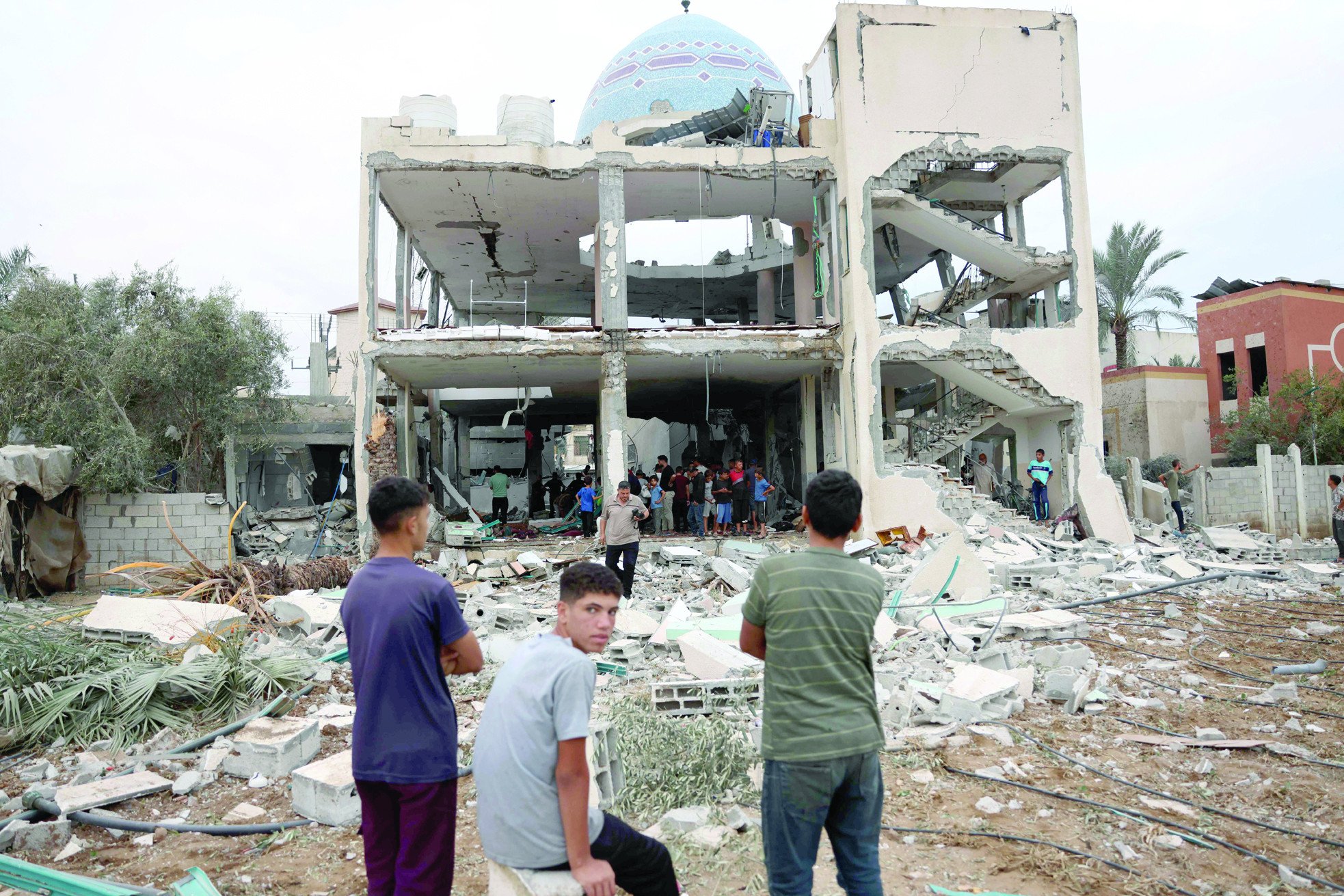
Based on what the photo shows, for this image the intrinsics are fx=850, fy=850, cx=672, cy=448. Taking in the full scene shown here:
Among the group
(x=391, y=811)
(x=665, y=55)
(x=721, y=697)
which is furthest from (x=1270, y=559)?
(x=665, y=55)

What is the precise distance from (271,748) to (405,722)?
3.17 meters

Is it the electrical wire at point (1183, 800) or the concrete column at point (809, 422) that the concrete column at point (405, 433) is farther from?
the electrical wire at point (1183, 800)

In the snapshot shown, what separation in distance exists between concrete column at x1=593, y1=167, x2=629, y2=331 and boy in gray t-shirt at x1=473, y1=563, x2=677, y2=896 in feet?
45.1

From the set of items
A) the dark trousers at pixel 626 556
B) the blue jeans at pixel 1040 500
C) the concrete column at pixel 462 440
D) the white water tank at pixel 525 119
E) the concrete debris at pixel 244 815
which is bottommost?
the concrete debris at pixel 244 815

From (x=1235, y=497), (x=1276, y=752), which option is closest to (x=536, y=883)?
(x=1276, y=752)

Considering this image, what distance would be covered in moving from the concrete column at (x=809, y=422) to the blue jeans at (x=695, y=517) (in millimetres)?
2627

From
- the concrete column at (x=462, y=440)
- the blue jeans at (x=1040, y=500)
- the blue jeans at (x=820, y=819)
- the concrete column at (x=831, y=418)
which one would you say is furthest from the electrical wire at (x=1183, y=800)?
the concrete column at (x=462, y=440)

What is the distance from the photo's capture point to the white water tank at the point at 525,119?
16172 millimetres

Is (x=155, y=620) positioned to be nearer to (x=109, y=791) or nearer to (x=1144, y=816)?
(x=109, y=791)

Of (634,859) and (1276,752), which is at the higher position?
(634,859)

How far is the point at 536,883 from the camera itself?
2.23 m

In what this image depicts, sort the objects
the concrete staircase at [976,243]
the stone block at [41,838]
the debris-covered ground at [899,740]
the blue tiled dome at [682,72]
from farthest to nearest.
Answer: the blue tiled dome at [682,72] → the concrete staircase at [976,243] → the stone block at [41,838] → the debris-covered ground at [899,740]

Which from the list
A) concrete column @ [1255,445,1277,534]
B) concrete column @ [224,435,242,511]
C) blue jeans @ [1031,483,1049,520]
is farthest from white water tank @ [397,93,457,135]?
concrete column @ [1255,445,1277,534]

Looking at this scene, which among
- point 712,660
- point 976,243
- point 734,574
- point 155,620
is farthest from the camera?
point 976,243
